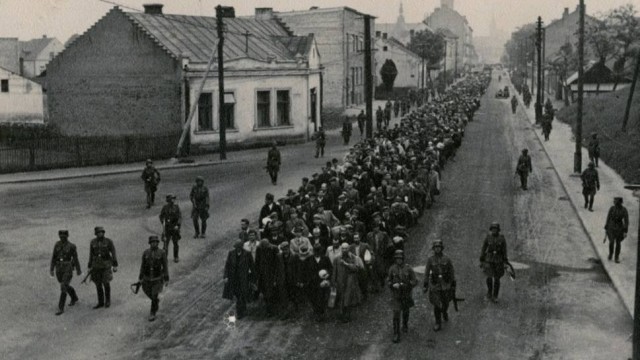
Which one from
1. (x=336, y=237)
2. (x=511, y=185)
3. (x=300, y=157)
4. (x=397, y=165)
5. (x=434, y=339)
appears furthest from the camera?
(x=300, y=157)

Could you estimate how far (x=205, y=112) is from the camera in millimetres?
37219

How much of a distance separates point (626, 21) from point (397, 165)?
1724 inches

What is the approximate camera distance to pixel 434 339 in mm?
11555

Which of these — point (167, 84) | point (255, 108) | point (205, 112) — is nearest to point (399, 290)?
point (205, 112)

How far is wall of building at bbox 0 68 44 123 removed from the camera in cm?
5666

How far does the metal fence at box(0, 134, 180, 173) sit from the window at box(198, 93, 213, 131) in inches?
99.9

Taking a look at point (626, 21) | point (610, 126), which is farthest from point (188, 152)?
point (626, 21)

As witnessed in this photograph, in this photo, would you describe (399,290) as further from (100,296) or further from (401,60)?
(401,60)

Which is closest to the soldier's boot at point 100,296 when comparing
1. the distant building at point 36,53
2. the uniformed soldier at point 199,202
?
the uniformed soldier at point 199,202

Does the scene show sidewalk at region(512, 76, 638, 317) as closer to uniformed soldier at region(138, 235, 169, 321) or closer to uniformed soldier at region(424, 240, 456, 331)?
uniformed soldier at region(424, 240, 456, 331)

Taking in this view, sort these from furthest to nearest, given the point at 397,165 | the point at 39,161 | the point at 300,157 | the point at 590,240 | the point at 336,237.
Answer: the point at 300,157
the point at 39,161
the point at 397,165
the point at 590,240
the point at 336,237

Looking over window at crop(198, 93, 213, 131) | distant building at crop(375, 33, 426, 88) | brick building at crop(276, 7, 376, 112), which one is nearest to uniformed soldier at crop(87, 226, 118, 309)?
window at crop(198, 93, 213, 131)

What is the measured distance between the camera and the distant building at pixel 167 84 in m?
36.7

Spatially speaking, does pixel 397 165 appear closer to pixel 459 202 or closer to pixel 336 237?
pixel 459 202
